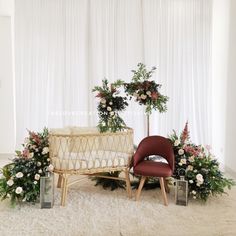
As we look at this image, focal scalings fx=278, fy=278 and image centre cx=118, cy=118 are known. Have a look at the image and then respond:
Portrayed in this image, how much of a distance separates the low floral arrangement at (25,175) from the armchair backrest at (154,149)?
992 millimetres

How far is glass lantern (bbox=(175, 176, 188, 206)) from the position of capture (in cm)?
294

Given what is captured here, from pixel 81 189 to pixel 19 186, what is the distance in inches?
32.2

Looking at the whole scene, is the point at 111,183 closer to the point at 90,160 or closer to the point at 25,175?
the point at 90,160

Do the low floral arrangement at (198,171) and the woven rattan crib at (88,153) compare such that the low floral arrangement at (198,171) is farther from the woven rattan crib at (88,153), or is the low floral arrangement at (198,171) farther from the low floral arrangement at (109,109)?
the low floral arrangement at (109,109)

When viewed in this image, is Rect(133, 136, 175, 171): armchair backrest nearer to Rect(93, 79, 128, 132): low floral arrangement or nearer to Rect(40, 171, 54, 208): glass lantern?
Rect(93, 79, 128, 132): low floral arrangement

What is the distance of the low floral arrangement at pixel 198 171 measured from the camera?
300cm

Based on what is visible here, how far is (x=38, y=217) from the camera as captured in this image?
2.65 meters

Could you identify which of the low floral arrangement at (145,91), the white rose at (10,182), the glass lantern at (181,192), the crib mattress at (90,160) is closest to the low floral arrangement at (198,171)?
the glass lantern at (181,192)

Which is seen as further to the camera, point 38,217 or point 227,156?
point 227,156

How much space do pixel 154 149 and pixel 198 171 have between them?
0.54 m

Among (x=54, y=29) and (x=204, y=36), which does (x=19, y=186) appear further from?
(x=204, y=36)

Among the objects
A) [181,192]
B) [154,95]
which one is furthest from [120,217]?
[154,95]

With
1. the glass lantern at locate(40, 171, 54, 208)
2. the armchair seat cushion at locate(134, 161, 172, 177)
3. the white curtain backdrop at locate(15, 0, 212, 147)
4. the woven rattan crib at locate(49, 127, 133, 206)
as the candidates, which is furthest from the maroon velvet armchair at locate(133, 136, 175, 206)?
the white curtain backdrop at locate(15, 0, 212, 147)

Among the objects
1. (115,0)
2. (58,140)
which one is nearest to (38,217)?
(58,140)
